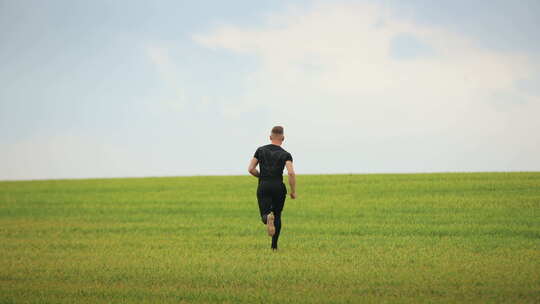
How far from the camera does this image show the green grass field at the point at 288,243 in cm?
1039

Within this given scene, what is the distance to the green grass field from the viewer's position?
10391 millimetres

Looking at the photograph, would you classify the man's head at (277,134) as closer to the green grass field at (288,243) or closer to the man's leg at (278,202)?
the man's leg at (278,202)

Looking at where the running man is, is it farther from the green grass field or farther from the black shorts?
the green grass field

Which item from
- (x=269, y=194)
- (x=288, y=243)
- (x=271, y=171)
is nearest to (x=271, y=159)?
(x=271, y=171)

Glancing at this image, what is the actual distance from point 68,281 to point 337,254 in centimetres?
529

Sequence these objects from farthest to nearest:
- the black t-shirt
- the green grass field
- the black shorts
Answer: the black shorts < the black t-shirt < the green grass field

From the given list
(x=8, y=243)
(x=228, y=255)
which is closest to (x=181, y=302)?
(x=228, y=255)

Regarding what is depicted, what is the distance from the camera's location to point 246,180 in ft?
117

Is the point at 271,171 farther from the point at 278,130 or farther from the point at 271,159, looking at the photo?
the point at 278,130

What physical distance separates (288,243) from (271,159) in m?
3.04

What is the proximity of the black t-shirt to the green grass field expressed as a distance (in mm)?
1511

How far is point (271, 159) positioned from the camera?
46.5ft

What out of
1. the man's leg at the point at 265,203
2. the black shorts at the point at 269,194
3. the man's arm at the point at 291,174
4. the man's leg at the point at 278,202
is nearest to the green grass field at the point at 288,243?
the man's leg at the point at 278,202

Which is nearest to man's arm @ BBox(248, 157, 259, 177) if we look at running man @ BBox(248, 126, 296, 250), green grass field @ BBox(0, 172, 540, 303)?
running man @ BBox(248, 126, 296, 250)
